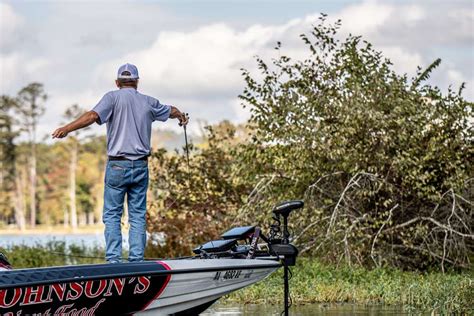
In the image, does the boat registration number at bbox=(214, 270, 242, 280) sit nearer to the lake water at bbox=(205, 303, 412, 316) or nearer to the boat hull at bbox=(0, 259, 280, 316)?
the boat hull at bbox=(0, 259, 280, 316)

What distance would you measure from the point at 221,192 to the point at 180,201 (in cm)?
82

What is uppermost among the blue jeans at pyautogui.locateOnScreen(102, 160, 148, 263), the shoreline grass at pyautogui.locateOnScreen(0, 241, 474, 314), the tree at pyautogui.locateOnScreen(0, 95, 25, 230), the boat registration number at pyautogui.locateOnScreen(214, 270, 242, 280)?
the tree at pyautogui.locateOnScreen(0, 95, 25, 230)

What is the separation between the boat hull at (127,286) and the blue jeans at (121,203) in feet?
2.08

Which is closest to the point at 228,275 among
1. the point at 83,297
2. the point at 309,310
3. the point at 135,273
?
the point at 135,273

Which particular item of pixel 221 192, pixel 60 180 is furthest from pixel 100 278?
pixel 60 180

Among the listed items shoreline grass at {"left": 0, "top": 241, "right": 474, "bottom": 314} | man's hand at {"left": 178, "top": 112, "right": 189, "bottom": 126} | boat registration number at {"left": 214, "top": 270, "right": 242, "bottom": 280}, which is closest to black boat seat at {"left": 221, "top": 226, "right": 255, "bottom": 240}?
boat registration number at {"left": 214, "top": 270, "right": 242, "bottom": 280}

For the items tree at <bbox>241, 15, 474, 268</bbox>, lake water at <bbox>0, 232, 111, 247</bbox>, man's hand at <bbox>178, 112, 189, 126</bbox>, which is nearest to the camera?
man's hand at <bbox>178, 112, 189, 126</bbox>

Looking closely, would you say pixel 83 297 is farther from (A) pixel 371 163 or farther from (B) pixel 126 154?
(A) pixel 371 163

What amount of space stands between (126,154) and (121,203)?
49 centimetres

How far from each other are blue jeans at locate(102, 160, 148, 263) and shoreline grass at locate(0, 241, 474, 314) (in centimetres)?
238

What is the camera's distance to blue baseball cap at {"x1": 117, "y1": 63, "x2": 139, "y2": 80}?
11695 millimetres

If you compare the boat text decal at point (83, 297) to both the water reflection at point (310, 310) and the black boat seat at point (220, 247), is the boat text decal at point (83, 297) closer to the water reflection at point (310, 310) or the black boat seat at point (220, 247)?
the black boat seat at point (220, 247)

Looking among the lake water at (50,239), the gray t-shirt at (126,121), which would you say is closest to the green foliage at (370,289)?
the gray t-shirt at (126,121)

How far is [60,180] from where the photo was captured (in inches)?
3524
